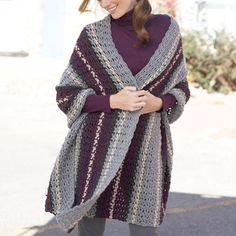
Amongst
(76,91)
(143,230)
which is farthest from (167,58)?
(143,230)

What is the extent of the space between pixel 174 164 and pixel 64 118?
3393 mm

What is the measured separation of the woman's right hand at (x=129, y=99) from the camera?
328cm

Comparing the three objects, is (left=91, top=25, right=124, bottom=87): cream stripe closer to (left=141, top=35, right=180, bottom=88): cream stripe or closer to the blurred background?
(left=141, top=35, right=180, bottom=88): cream stripe

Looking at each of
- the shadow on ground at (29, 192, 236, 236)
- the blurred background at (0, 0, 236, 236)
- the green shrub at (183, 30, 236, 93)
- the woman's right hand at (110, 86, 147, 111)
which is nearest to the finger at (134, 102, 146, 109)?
the woman's right hand at (110, 86, 147, 111)

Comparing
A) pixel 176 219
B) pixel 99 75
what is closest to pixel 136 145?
pixel 99 75

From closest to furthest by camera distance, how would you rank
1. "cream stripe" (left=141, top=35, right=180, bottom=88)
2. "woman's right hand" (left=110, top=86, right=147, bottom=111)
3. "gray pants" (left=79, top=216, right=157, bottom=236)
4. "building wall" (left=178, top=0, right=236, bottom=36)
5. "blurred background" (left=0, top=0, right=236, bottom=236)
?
1. "woman's right hand" (left=110, top=86, right=147, bottom=111)
2. "cream stripe" (left=141, top=35, right=180, bottom=88)
3. "gray pants" (left=79, top=216, right=157, bottom=236)
4. "blurred background" (left=0, top=0, right=236, bottom=236)
5. "building wall" (left=178, top=0, right=236, bottom=36)

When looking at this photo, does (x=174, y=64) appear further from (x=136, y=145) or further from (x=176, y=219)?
(x=176, y=219)

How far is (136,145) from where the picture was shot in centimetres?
344

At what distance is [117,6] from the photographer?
337cm

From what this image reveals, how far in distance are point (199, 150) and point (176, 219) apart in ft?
11.7

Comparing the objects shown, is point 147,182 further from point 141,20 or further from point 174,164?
point 174,164

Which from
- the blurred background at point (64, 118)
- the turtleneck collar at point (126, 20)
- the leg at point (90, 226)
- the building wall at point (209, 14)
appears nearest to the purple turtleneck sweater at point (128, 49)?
the turtleneck collar at point (126, 20)

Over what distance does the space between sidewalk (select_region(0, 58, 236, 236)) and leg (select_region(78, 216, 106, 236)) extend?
1972 mm

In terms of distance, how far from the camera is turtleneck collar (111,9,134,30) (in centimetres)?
339
